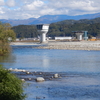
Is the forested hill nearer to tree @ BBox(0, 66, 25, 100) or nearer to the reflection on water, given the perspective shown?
the reflection on water

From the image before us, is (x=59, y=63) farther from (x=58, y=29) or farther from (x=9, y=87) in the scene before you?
(x=58, y=29)

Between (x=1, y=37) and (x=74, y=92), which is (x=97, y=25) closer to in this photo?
(x=1, y=37)

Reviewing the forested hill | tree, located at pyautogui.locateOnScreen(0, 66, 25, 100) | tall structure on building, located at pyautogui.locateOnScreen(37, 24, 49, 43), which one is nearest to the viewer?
tree, located at pyautogui.locateOnScreen(0, 66, 25, 100)

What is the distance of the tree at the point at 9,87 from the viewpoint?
8500 millimetres

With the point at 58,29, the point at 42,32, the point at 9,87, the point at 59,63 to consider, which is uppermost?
the point at 58,29

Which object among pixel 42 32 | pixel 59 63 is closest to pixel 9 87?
pixel 59 63

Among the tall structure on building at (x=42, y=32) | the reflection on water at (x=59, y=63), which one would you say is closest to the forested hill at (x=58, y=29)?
the tall structure on building at (x=42, y=32)

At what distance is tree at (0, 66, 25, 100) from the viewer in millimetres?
8500

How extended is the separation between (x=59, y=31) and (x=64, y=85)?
488ft

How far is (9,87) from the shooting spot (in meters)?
8.53

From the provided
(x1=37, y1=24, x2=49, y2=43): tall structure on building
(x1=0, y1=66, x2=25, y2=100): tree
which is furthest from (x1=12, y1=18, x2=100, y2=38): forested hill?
(x1=0, y1=66, x2=25, y2=100): tree

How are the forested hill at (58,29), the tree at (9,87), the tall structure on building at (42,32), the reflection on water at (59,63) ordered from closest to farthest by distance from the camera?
1. the tree at (9,87)
2. the reflection on water at (59,63)
3. the tall structure on building at (42,32)
4. the forested hill at (58,29)

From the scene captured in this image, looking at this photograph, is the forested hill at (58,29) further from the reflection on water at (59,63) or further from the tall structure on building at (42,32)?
the reflection on water at (59,63)

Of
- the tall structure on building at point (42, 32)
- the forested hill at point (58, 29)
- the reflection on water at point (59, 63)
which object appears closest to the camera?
the reflection on water at point (59, 63)
